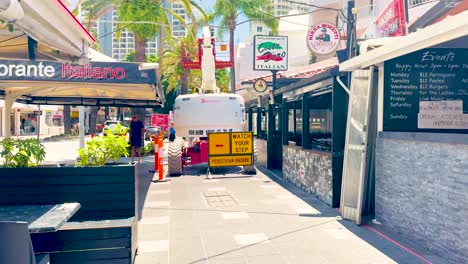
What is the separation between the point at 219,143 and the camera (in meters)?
12.1

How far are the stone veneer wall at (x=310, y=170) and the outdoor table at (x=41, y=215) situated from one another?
220 inches

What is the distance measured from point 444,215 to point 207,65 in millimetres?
9918

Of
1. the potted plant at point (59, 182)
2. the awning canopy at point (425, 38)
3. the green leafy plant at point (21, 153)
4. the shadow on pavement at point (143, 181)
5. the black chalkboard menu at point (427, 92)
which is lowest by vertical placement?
the shadow on pavement at point (143, 181)

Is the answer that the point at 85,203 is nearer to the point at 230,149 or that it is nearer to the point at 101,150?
the point at 101,150

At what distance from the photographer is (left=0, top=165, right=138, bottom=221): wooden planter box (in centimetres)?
459

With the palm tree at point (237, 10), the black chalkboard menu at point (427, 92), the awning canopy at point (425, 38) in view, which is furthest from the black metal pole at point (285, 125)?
the palm tree at point (237, 10)

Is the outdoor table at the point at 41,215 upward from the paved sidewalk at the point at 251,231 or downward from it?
upward

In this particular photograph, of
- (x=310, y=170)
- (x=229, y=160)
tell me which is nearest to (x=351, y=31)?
(x=310, y=170)

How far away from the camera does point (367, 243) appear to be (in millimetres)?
5836

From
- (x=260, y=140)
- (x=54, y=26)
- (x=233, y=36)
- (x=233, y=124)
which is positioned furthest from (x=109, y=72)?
(x=233, y=36)

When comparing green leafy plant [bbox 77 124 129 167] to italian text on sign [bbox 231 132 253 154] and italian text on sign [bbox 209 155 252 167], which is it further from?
italian text on sign [bbox 231 132 253 154]

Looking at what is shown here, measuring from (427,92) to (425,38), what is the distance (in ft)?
6.26

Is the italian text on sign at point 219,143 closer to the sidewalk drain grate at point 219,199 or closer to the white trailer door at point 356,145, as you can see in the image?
the sidewalk drain grate at point 219,199

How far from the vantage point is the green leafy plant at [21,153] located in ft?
15.6
